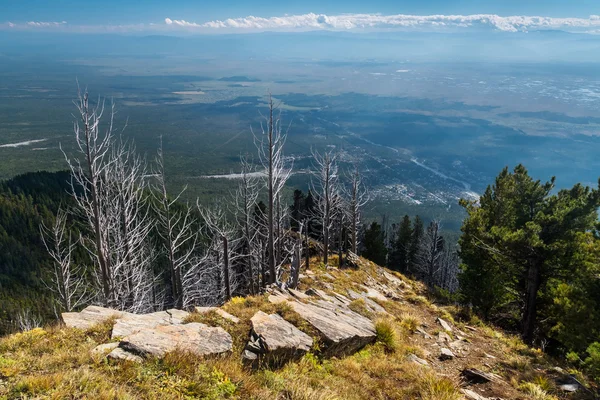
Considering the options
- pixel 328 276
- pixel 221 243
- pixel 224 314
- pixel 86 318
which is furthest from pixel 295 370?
pixel 221 243

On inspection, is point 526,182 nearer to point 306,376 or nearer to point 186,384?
point 306,376

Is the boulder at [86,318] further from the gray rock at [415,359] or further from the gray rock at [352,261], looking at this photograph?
the gray rock at [352,261]

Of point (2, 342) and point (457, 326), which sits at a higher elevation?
point (2, 342)

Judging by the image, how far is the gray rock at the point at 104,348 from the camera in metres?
6.21

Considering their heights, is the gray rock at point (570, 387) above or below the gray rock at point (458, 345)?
above

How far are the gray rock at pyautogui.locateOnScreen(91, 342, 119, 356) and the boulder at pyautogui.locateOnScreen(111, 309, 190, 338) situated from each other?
0.49m

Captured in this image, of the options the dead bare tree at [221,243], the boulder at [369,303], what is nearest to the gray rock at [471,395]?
the boulder at [369,303]

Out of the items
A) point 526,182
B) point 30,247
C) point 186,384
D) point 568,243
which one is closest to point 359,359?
point 186,384

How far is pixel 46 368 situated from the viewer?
18.8 feet

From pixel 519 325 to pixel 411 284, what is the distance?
7.02 m

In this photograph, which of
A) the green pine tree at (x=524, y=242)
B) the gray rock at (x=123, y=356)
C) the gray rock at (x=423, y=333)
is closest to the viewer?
the gray rock at (x=123, y=356)

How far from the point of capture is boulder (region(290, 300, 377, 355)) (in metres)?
8.84

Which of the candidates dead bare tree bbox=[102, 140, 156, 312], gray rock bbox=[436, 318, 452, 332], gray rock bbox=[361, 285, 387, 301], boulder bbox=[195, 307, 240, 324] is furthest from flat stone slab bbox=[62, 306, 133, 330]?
gray rock bbox=[361, 285, 387, 301]

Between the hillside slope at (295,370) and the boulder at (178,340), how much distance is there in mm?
228
